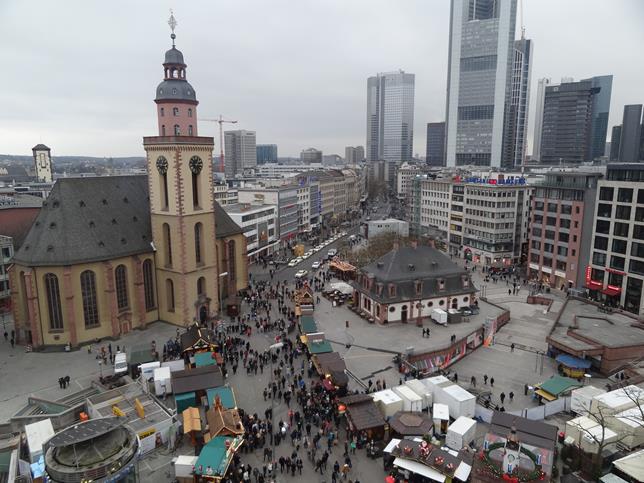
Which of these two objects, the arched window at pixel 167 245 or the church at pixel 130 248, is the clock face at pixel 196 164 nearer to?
the church at pixel 130 248

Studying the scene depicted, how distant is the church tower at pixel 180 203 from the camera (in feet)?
156

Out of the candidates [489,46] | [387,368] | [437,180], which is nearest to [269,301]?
[387,368]

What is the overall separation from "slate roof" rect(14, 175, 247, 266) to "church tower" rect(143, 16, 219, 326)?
292 cm

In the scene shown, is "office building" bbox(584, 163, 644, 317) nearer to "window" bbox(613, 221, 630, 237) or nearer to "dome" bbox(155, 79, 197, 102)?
"window" bbox(613, 221, 630, 237)

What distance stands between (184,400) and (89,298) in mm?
19094

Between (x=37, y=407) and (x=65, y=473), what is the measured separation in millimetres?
20243

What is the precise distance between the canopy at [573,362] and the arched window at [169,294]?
39903 mm

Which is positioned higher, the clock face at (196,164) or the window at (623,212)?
the clock face at (196,164)

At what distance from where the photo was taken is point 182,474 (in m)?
26.2

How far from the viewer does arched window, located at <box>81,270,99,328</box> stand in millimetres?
45688

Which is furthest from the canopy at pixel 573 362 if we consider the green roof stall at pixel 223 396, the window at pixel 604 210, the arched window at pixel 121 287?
the arched window at pixel 121 287

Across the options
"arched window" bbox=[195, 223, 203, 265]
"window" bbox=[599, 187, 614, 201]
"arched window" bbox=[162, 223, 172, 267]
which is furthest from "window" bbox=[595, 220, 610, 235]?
"arched window" bbox=[162, 223, 172, 267]

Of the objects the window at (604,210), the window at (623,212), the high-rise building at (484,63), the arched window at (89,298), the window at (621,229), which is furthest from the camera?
the high-rise building at (484,63)

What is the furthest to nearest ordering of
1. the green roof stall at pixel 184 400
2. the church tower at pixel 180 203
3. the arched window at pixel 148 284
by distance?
the arched window at pixel 148 284, the church tower at pixel 180 203, the green roof stall at pixel 184 400
